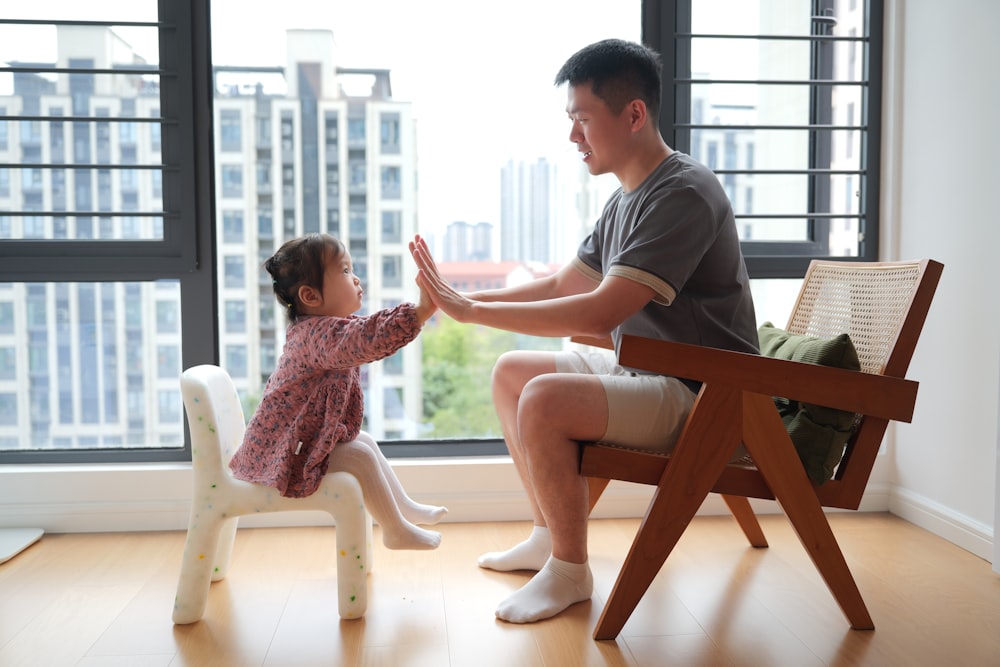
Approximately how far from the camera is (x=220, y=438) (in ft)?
6.55

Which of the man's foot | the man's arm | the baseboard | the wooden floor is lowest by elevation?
the wooden floor

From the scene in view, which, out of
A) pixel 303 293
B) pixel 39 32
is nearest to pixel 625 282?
pixel 303 293

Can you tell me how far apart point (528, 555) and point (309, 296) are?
868 mm

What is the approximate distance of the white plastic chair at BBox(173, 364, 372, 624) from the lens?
1.93 metres

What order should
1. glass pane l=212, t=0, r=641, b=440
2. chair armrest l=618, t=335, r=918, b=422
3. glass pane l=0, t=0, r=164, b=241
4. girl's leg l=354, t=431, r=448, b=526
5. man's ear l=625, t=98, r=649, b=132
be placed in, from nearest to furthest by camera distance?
chair armrest l=618, t=335, r=918, b=422, man's ear l=625, t=98, r=649, b=132, girl's leg l=354, t=431, r=448, b=526, glass pane l=0, t=0, r=164, b=241, glass pane l=212, t=0, r=641, b=440

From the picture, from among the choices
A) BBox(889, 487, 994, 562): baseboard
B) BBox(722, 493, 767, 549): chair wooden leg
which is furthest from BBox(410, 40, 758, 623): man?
BBox(889, 487, 994, 562): baseboard

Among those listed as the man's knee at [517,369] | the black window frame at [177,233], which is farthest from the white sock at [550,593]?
the black window frame at [177,233]

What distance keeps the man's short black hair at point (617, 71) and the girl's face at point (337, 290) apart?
2.38ft

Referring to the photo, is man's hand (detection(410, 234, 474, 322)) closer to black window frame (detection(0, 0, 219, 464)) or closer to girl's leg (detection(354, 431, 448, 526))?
girl's leg (detection(354, 431, 448, 526))

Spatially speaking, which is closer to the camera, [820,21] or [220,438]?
[220,438]

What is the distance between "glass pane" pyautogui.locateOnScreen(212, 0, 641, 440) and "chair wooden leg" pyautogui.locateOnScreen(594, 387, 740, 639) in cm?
120

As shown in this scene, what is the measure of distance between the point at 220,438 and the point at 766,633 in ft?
4.24

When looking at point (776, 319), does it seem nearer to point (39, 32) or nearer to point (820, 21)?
point (820, 21)

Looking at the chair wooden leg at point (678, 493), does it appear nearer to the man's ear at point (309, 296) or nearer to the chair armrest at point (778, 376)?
the chair armrest at point (778, 376)
